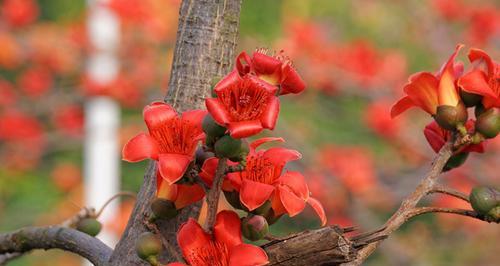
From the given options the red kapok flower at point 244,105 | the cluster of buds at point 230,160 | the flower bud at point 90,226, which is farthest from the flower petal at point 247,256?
the flower bud at point 90,226

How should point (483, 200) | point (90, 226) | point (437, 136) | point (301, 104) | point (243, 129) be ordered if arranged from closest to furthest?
point (243, 129), point (483, 200), point (437, 136), point (90, 226), point (301, 104)

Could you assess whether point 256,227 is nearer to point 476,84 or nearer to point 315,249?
point 315,249

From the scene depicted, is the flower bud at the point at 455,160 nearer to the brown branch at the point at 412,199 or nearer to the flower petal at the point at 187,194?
the brown branch at the point at 412,199

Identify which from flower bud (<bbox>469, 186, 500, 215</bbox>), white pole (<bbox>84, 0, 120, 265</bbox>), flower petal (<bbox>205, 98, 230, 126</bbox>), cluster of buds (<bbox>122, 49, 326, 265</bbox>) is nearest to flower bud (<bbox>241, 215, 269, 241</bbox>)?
cluster of buds (<bbox>122, 49, 326, 265</bbox>)

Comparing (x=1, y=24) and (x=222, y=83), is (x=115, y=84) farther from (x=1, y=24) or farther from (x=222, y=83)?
(x=222, y=83)

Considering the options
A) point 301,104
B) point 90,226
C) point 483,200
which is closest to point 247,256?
point 483,200

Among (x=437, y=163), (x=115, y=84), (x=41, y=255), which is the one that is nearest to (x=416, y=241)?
(x=115, y=84)

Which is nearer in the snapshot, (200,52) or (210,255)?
(210,255)
